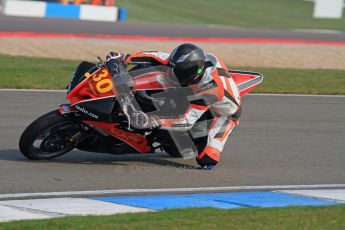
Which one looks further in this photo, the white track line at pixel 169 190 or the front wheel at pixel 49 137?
the front wheel at pixel 49 137

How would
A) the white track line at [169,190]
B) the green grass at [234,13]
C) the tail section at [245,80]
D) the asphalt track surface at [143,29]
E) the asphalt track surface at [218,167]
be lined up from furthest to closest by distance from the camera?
1. the green grass at [234,13]
2. the asphalt track surface at [143,29]
3. the tail section at [245,80]
4. the asphalt track surface at [218,167]
5. the white track line at [169,190]

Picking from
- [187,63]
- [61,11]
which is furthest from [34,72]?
[61,11]

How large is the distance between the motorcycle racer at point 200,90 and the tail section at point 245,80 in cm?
44

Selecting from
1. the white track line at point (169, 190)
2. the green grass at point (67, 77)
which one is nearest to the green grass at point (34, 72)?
the green grass at point (67, 77)

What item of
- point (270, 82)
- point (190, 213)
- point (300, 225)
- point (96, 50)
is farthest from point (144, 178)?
point (96, 50)

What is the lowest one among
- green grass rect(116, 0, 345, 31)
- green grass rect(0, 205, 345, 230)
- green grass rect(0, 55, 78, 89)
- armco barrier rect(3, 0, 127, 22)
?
green grass rect(116, 0, 345, 31)

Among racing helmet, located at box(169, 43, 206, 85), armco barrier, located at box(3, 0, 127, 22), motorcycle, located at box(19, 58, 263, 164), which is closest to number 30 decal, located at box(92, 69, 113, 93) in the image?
motorcycle, located at box(19, 58, 263, 164)

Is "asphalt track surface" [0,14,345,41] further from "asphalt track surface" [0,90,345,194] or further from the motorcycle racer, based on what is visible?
the motorcycle racer

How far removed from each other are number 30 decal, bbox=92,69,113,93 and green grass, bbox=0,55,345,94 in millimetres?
5604

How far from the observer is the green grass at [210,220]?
552cm

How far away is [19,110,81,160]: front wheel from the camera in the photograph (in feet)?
25.3

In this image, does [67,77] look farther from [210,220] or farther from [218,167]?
[210,220]

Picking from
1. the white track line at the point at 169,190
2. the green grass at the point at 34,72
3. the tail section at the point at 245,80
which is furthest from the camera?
the green grass at the point at 34,72

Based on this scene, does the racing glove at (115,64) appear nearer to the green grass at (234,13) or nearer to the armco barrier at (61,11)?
the armco barrier at (61,11)
